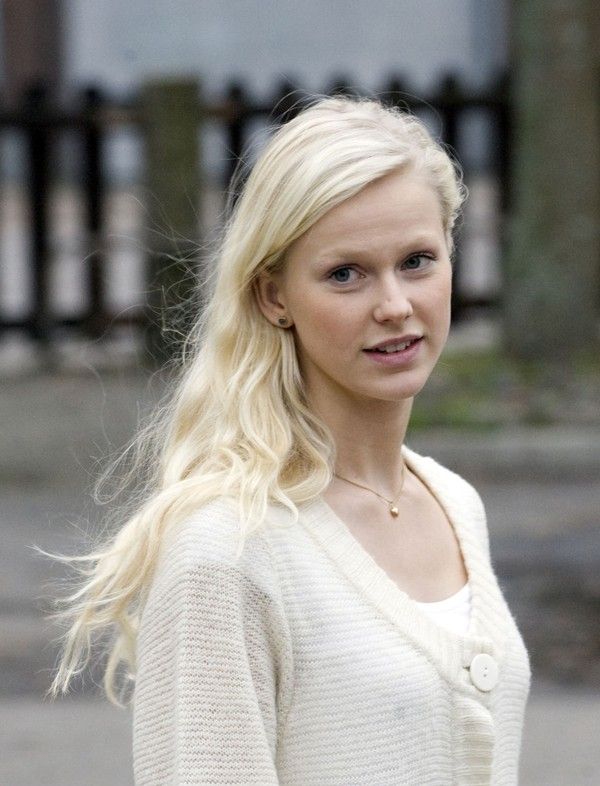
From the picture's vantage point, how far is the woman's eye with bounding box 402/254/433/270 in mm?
2225

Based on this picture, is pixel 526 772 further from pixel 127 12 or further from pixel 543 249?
pixel 127 12

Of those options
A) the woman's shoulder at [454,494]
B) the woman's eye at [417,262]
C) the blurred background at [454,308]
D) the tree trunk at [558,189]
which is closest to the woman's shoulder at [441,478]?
the woman's shoulder at [454,494]

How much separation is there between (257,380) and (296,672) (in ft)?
1.40

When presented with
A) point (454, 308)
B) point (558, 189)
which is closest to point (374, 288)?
point (558, 189)

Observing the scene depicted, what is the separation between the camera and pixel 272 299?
2.29 m

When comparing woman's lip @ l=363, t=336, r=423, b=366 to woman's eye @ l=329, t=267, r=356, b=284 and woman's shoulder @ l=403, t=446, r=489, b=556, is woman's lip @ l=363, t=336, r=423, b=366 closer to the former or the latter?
woman's eye @ l=329, t=267, r=356, b=284

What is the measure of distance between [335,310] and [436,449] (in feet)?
20.4

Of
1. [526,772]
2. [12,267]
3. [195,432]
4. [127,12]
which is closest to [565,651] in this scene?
[526,772]

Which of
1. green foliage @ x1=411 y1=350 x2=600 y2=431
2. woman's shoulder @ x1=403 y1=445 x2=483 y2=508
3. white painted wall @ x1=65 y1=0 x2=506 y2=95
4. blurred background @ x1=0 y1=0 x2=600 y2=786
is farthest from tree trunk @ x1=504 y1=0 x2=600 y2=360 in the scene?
white painted wall @ x1=65 y1=0 x2=506 y2=95

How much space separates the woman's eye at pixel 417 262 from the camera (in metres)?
2.22

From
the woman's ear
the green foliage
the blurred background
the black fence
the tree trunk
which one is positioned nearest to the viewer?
the woman's ear

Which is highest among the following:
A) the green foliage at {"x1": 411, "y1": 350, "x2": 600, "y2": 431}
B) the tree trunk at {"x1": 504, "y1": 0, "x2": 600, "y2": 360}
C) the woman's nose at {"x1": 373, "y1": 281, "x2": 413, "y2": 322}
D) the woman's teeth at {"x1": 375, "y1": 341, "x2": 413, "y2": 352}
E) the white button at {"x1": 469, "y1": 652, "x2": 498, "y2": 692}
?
the woman's nose at {"x1": 373, "y1": 281, "x2": 413, "y2": 322}

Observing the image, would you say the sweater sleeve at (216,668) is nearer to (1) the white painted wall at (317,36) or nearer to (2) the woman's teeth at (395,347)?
(2) the woman's teeth at (395,347)

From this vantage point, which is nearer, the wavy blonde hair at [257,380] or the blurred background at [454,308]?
the wavy blonde hair at [257,380]
